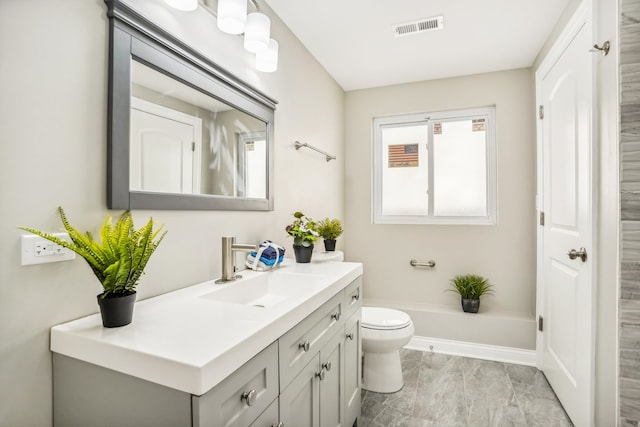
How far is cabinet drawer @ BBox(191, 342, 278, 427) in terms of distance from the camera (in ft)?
2.28

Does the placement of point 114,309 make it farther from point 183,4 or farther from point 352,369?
point 352,369

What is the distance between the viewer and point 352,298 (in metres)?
1.73

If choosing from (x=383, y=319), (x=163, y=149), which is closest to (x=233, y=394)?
(x=163, y=149)

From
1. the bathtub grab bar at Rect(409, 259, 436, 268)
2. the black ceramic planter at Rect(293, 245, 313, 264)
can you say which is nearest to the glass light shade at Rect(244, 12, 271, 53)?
the black ceramic planter at Rect(293, 245, 313, 264)

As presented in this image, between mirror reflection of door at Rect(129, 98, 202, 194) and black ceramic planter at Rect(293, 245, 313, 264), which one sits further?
black ceramic planter at Rect(293, 245, 313, 264)

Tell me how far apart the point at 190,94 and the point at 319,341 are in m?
1.14

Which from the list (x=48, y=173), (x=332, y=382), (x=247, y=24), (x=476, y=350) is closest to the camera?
(x=48, y=173)

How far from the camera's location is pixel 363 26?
7.31 feet

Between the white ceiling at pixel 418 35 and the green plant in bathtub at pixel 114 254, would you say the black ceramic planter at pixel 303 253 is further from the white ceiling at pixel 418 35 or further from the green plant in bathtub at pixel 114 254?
the white ceiling at pixel 418 35

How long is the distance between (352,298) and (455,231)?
1.71 metres

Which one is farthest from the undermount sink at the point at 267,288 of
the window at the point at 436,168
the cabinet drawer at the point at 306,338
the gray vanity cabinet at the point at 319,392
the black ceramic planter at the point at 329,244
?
the window at the point at 436,168

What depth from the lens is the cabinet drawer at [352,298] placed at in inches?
63.9

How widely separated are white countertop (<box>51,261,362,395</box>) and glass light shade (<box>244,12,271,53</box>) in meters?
1.15

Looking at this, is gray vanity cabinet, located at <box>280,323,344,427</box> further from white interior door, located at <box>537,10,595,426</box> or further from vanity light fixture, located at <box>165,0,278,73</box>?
vanity light fixture, located at <box>165,0,278,73</box>
